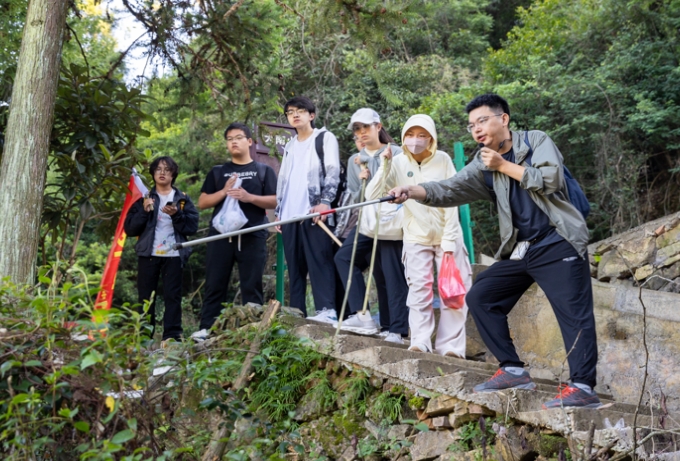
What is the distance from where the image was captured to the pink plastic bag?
523 centimetres

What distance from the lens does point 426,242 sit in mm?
5418

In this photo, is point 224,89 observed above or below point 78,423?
above

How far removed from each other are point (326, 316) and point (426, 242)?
3.34ft

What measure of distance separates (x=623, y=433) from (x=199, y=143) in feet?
37.3

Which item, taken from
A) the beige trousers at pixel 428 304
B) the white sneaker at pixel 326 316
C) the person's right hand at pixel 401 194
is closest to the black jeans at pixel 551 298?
the person's right hand at pixel 401 194

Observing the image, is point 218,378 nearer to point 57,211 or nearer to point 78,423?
point 78,423

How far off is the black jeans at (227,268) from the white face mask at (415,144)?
1.66 meters

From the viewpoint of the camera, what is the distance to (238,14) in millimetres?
6977

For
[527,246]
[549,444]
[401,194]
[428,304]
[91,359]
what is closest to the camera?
[91,359]

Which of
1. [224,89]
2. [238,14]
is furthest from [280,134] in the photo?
[238,14]

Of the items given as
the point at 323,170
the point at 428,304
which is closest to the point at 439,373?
the point at 428,304

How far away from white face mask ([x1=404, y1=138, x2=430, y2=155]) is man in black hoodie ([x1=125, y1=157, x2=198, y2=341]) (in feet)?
6.77

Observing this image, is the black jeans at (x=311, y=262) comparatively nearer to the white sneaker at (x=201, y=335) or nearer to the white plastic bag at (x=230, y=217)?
the white plastic bag at (x=230, y=217)

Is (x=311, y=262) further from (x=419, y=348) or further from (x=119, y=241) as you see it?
(x=119, y=241)
